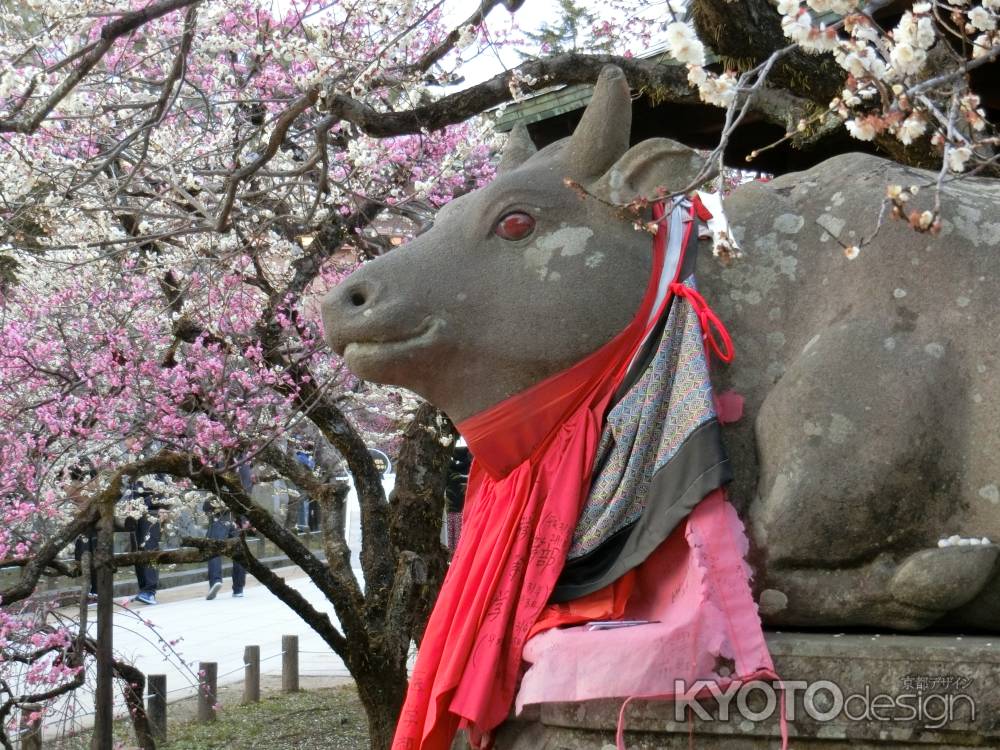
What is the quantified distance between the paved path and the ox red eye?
735 cm

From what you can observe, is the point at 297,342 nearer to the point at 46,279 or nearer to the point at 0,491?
the point at 0,491

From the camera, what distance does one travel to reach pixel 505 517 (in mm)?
2910

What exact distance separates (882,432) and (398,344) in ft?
3.89

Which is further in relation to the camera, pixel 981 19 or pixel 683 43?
pixel 981 19

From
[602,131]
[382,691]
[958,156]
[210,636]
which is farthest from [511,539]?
[210,636]

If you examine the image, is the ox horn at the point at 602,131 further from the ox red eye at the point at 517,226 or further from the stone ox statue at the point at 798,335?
the ox red eye at the point at 517,226

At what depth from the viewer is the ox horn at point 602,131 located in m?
2.98

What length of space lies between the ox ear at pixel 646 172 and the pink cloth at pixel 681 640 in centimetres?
84

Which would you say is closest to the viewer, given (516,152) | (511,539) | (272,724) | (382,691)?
(511,539)

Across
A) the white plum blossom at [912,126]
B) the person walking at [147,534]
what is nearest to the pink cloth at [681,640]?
the white plum blossom at [912,126]

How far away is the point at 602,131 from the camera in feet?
9.86

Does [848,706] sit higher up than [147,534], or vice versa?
[147,534]

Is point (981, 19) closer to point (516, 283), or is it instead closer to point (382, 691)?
point (516, 283)

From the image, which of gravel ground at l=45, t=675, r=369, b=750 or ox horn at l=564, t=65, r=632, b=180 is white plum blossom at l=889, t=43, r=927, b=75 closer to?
ox horn at l=564, t=65, r=632, b=180
